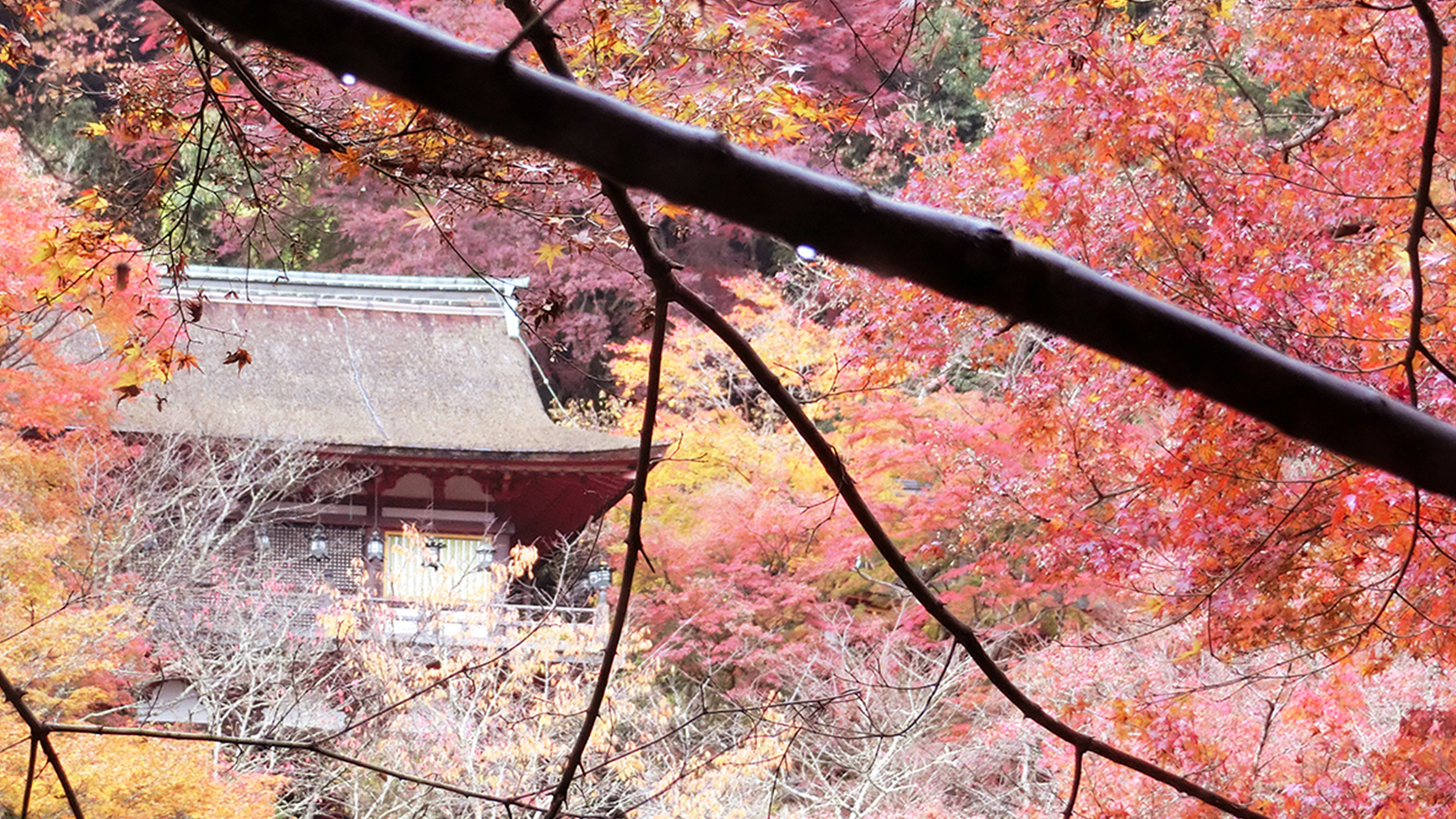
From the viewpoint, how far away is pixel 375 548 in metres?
9.46

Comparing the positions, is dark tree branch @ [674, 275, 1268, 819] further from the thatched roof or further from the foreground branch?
the thatched roof

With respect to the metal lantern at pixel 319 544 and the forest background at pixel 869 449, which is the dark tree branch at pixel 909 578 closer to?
the forest background at pixel 869 449

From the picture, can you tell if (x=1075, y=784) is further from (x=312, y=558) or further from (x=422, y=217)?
(x=312, y=558)

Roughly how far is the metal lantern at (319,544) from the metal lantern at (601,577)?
7.34ft

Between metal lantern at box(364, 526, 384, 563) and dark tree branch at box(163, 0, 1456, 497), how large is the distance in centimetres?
935

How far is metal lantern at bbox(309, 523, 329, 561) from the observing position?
9337 millimetres

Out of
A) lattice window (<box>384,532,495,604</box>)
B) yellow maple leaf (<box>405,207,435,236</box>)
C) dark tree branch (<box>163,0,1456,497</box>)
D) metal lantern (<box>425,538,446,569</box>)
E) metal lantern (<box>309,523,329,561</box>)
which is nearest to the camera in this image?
dark tree branch (<box>163,0,1456,497</box>)

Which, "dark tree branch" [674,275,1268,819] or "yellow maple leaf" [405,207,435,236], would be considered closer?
"dark tree branch" [674,275,1268,819]

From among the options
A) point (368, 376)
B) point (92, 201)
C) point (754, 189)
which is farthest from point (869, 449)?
point (754, 189)

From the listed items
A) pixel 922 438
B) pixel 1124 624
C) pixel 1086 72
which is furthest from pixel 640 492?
pixel 1124 624

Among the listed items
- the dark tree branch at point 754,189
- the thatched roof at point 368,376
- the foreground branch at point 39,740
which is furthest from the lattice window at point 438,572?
the dark tree branch at point 754,189

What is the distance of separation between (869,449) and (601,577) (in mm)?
2228

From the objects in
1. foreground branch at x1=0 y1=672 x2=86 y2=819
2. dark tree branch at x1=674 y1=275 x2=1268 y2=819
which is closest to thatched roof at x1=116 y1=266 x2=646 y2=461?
foreground branch at x1=0 y1=672 x2=86 y2=819

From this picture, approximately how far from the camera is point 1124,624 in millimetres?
8633
